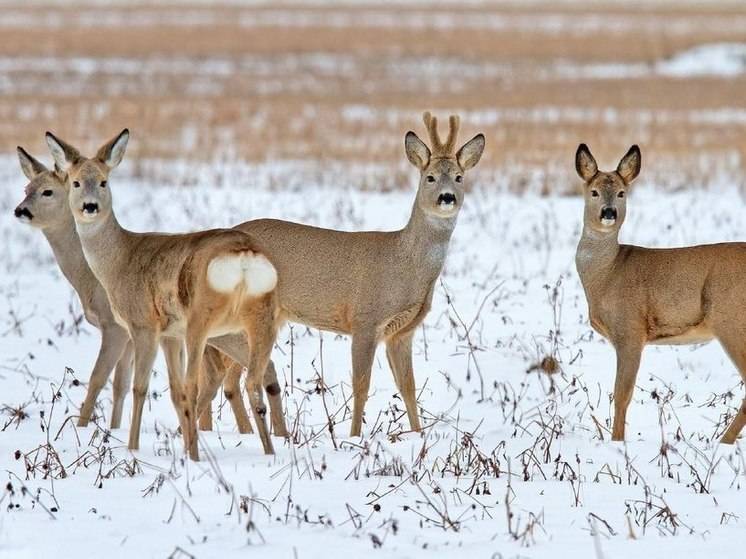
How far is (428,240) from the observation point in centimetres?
920

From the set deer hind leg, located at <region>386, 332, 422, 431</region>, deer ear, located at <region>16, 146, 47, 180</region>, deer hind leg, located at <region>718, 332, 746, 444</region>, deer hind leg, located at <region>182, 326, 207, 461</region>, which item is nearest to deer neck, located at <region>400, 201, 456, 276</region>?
deer hind leg, located at <region>386, 332, 422, 431</region>

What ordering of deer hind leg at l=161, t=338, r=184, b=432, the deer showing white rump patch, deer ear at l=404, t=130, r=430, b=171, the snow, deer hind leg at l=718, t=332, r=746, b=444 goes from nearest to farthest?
the deer showing white rump patch, deer hind leg at l=161, t=338, r=184, b=432, deer hind leg at l=718, t=332, r=746, b=444, deer ear at l=404, t=130, r=430, b=171, the snow

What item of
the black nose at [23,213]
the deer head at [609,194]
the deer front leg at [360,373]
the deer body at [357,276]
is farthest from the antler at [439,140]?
the black nose at [23,213]

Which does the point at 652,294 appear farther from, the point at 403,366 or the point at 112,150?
the point at 112,150

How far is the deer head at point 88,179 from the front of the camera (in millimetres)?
8758

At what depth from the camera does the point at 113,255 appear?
28.8 feet

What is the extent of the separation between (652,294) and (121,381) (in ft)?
11.9

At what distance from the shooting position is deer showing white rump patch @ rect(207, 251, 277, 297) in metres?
7.78

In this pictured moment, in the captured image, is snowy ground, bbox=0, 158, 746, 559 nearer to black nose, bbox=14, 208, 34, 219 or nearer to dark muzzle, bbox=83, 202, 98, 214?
dark muzzle, bbox=83, 202, 98, 214

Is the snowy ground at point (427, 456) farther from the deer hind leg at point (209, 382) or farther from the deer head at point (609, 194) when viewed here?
the deer head at point (609, 194)

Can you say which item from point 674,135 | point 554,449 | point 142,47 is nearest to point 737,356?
point 554,449

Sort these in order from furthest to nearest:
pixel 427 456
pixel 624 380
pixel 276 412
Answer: pixel 276 412, pixel 624 380, pixel 427 456

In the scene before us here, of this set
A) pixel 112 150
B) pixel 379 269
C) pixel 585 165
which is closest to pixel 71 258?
pixel 112 150

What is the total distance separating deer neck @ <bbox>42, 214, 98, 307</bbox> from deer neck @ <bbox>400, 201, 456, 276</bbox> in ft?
7.60
